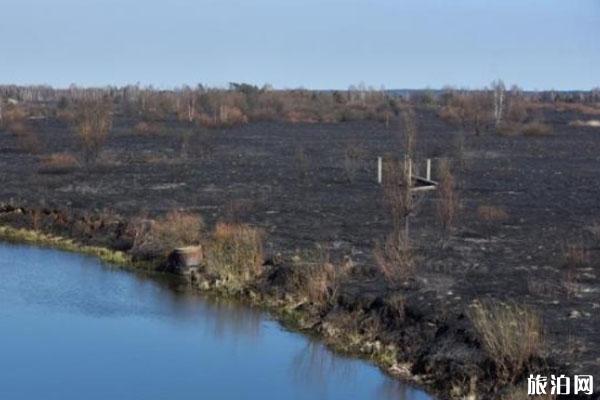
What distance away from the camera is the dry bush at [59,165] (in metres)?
38.2

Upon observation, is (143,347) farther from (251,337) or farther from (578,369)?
(578,369)

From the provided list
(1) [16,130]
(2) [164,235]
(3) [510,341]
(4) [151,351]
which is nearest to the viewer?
(3) [510,341]

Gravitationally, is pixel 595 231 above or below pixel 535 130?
below

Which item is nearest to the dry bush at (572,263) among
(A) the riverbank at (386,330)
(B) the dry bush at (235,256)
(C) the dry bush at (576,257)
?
(C) the dry bush at (576,257)

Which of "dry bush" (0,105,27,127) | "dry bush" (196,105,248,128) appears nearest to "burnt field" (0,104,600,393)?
"dry bush" (0,105,27,127)

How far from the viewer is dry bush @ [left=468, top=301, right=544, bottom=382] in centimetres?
1309

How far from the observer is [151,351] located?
53.2 ft

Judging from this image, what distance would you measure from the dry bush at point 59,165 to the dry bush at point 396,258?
19565mm

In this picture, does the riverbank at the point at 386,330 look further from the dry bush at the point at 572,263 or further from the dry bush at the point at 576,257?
the dry bush at the point at 576,257

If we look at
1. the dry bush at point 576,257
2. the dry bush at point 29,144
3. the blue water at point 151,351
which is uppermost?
the dry bush at point 29,144

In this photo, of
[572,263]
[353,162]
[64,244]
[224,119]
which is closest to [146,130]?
[224,119]

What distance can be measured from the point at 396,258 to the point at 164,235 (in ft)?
22.3

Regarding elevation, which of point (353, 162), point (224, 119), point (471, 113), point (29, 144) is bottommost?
point (353, 162)

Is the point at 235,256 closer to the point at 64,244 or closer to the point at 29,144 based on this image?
the point at 64,244
